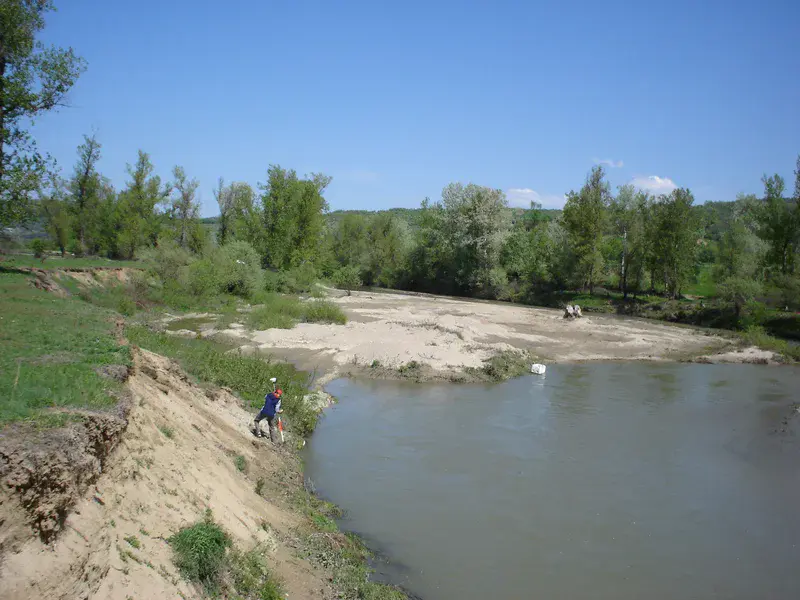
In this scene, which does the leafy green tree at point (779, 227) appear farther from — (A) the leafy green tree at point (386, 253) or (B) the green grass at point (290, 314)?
(A) the leafy green tree at point (386, 253)

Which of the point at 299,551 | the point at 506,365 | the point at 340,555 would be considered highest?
the point at 506,365

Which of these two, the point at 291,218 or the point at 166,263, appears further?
the point at 291,218

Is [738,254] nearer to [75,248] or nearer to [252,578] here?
[252,578]

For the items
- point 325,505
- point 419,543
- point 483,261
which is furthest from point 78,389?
point 483,261

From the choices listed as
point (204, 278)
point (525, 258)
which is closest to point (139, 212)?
point (204, 278)

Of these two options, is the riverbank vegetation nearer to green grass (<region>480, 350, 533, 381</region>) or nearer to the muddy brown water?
green grass (<region>480, 350, 533, 381</region>)

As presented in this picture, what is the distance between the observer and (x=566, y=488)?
13742mm

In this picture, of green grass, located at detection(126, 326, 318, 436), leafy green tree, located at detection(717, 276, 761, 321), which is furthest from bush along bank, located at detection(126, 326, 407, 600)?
leafy green tree, located at detection(717, 276, 761, 321)

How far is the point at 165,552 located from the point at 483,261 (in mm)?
56098

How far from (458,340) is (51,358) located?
2345 centimetres

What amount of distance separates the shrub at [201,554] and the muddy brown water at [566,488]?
355 cm

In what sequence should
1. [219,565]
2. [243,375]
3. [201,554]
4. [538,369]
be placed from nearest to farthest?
[201,554], [219,565], [243,375], [538,369]

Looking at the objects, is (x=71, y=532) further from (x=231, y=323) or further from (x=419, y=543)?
(x=231, y=323)

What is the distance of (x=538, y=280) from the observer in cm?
6019
